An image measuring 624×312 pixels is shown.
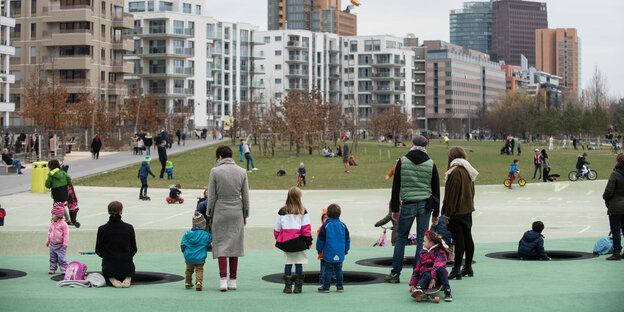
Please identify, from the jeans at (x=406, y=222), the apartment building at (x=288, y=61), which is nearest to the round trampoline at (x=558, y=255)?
the jeans at (x=406, y=222)

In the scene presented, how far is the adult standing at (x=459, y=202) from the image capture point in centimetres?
1115

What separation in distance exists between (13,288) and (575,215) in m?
20.1

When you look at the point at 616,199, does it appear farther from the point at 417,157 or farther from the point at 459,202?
the point at 417,157

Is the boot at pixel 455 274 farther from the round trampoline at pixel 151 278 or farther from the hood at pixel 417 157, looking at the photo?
the round trampoline at pixel 151 278

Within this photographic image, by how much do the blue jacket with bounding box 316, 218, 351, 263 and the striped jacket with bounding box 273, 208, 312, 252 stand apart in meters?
0.21

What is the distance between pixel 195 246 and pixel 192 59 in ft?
379

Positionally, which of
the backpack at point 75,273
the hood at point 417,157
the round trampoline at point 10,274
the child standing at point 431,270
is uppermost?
the hood at point 417,157

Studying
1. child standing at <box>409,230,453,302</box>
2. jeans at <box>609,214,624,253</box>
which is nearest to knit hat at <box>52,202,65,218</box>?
Answer: child standing at <box>409,230,453,302</box>

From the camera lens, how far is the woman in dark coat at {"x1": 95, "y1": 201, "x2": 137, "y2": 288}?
427 inches

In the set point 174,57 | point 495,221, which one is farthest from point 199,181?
point 174,57

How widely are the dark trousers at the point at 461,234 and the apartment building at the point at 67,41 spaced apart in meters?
78.8

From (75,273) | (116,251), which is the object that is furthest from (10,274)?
(116,251)

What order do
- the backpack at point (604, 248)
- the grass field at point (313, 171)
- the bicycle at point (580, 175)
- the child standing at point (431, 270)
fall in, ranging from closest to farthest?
the child standing at point (431, 270)
the backpack at point (604, 248)
the grass field at point (313, 171)
the bicycle at point (580, 175)

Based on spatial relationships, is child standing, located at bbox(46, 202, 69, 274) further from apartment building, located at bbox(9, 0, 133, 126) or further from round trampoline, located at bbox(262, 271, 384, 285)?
apartment building, located at bbox(9, 0, 133, 126)
